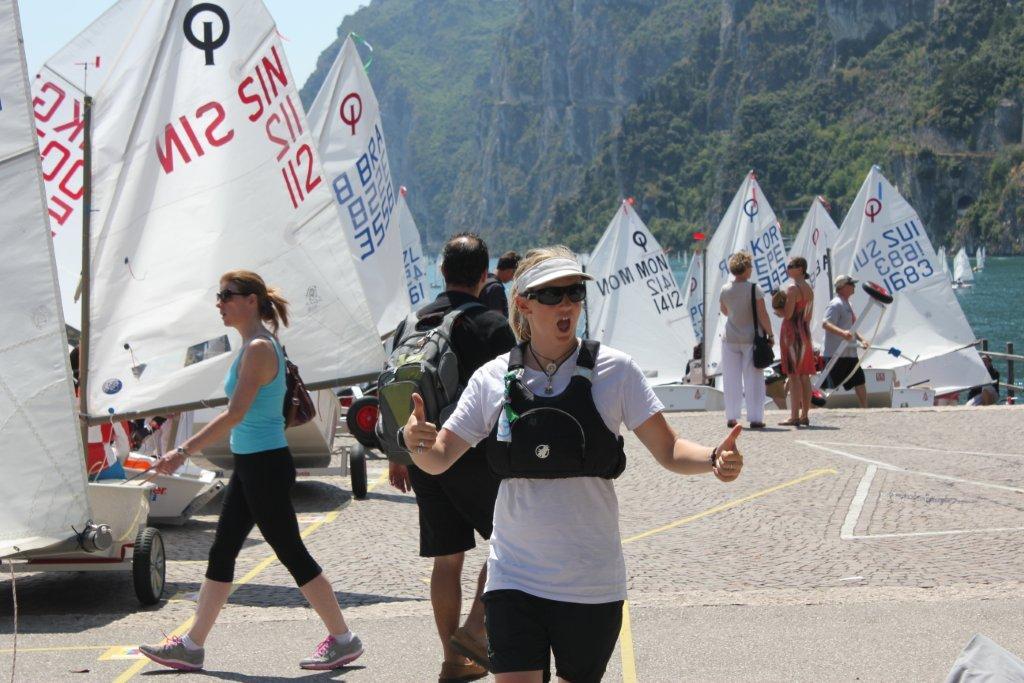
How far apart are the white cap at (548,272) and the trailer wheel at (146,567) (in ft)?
10.2

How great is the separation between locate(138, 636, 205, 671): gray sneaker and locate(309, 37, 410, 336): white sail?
10.6 m

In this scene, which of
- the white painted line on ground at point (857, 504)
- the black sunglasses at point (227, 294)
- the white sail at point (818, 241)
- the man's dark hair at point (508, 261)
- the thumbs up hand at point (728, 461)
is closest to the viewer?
the thumbs up hand at point (728, 461)

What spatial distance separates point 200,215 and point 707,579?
342 cm

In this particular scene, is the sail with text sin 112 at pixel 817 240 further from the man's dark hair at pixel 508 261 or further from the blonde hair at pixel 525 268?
the blonde hair at pixel 525 268

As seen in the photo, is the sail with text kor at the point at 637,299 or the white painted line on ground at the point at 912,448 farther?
the sail with text kor at the point at 637,299

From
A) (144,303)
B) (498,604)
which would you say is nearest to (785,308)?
(144,303)

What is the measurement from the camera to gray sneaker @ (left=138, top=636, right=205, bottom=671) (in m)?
5.09

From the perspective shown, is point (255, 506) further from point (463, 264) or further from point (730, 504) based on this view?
point (730, 504)

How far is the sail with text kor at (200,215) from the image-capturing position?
7.62 meters

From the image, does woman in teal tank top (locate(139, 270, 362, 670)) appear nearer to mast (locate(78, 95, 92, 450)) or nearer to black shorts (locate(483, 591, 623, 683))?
black shorts (locate(483, 591, 623, 683))

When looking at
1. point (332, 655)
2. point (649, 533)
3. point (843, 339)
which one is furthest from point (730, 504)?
point (843, 339)

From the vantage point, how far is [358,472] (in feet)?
31.2

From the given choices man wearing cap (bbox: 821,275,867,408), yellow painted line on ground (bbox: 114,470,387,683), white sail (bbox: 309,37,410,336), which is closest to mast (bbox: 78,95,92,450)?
yellow painted line on ground (bbox: 114,470,387,683)

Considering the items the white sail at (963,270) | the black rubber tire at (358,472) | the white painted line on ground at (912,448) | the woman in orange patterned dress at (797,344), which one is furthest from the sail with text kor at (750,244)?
the white sail at (963,270)
